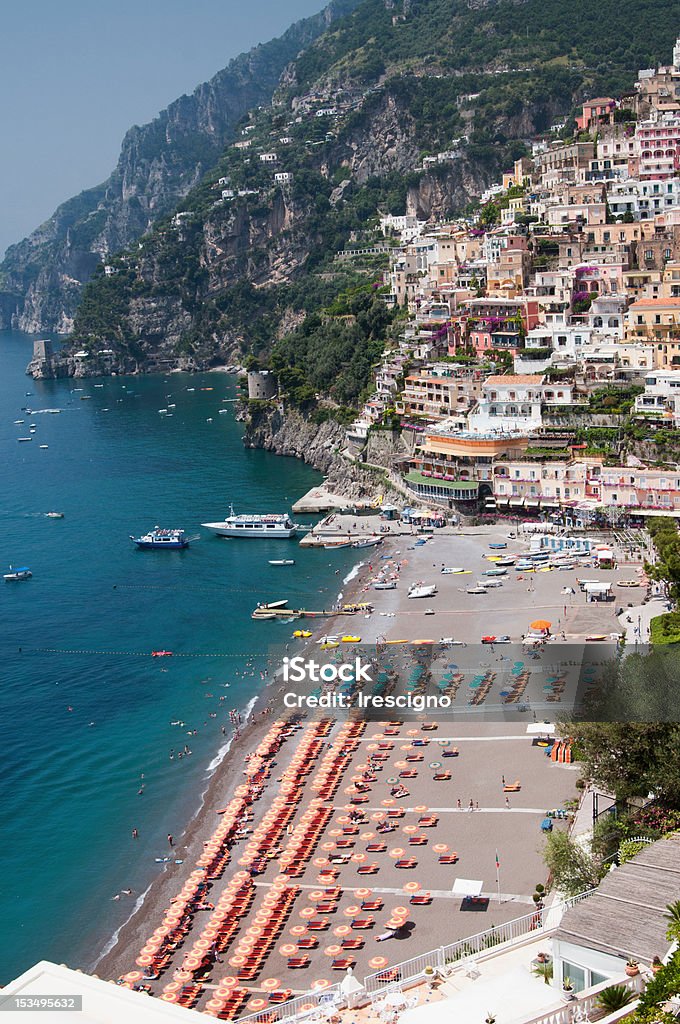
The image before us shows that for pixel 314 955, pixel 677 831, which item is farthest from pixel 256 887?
pixel 677 831

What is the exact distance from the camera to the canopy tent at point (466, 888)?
29484 millimetres

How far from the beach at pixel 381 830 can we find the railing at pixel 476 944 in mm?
3076

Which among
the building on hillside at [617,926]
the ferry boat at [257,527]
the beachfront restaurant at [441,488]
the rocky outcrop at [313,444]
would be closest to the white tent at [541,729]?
the building on hillside at [617,926]

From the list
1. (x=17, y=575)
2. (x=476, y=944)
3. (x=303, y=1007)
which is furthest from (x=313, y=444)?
(x=303, y=1007)

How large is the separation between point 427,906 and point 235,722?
1498 centimetres

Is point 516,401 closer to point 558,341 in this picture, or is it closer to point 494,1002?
point 558,341

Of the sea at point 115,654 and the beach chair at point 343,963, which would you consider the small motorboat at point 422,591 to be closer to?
the sea at point 115,654

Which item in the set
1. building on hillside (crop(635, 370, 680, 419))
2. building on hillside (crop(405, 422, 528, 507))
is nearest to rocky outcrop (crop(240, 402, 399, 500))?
building on hillside (crop(405, 422, 528, 507))

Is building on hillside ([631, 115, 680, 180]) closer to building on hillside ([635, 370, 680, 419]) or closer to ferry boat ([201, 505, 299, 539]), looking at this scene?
building on hillside ([635, 370, 680, 419])

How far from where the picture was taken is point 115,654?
170ft

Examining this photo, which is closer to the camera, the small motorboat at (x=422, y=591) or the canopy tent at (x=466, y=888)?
the canopy tent at (x=466, y=888)

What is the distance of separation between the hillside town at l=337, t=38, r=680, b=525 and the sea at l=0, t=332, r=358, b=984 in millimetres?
9822

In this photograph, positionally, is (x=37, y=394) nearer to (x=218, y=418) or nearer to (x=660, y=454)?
(x=218, y=418)

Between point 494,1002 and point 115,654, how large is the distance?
34.8m
